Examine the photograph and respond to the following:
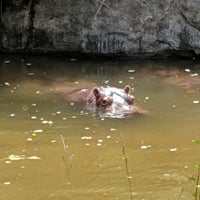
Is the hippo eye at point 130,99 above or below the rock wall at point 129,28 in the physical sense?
below

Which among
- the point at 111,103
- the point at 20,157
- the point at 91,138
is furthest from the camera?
the point at 111,103

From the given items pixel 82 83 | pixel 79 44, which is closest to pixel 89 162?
pixel 82 83

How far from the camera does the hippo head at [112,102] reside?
8.55m

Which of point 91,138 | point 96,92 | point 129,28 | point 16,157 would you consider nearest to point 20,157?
point 16,157

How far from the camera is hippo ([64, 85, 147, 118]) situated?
28.0 feet

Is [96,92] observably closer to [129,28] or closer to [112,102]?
[112,102]

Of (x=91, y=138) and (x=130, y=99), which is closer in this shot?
(x=91, y=138)

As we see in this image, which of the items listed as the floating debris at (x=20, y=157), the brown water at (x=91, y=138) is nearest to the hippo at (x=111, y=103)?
the brown water at (x=91, y=138)

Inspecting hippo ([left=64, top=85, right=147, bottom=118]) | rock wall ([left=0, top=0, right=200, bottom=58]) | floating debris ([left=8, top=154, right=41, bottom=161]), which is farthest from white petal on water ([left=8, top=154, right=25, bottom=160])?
rock wall ([left=0, top=0, right=200, bottom=58])

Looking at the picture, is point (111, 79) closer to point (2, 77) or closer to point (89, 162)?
point (2, 77)

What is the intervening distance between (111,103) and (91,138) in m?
1.34

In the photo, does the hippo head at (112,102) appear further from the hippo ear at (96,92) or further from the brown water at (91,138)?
the brown water at (91,138)

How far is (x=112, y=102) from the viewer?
344 inches

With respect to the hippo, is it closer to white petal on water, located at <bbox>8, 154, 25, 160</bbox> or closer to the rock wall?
white petal on water, located at <bbox>8, 154, 25, 160</bbox>
